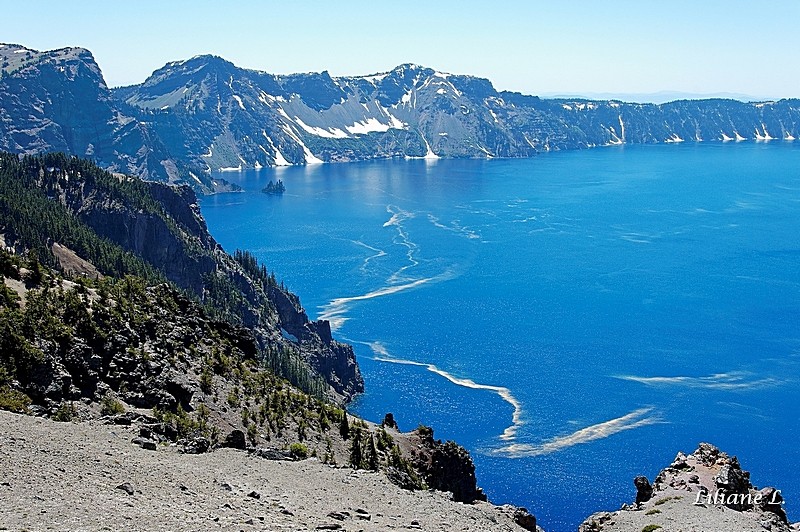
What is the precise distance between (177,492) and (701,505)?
37491 millimetres

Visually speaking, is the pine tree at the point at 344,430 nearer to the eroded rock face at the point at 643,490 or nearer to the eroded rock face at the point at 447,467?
the eroded rock face at the point at 447,467

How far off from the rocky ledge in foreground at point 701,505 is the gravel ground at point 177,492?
926cm

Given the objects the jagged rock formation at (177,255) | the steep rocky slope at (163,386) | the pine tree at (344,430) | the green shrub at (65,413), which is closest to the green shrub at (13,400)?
the steep rocky slope at (163,386)

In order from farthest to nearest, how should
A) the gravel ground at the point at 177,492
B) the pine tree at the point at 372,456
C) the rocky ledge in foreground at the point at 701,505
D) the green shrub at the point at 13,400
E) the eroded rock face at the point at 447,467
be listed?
1. the eroded rock face at the point at 447,467
2. the pine tree at the point at 372,456
3. the rocky ledge in foreground at the point at 701,505
4. the green shrub at the point at 13,400
5. the gravel ground at the point at 177,492

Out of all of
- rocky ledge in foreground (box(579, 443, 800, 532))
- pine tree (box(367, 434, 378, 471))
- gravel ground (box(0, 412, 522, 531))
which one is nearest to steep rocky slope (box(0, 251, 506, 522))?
pine tree (box(367, 434, 378, 471))

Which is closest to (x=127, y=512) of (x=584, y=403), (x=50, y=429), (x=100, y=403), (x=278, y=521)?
(x=278, y=521)

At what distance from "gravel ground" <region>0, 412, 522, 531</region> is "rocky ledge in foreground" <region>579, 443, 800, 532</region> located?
9258 mm

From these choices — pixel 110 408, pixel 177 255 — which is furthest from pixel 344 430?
pixel 177 255

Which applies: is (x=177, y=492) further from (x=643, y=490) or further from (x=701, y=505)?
(x=643, y=490)

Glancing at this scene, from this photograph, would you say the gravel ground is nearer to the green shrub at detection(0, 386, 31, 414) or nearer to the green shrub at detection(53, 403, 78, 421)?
the green shrub at detection(53, 403, 78, 421)

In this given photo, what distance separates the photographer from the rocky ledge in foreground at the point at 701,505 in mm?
52688

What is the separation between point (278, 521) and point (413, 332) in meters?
150

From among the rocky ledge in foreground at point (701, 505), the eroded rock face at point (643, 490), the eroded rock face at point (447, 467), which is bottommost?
the eroded rock face at point (447, 467)

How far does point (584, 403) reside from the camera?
146250 mm
